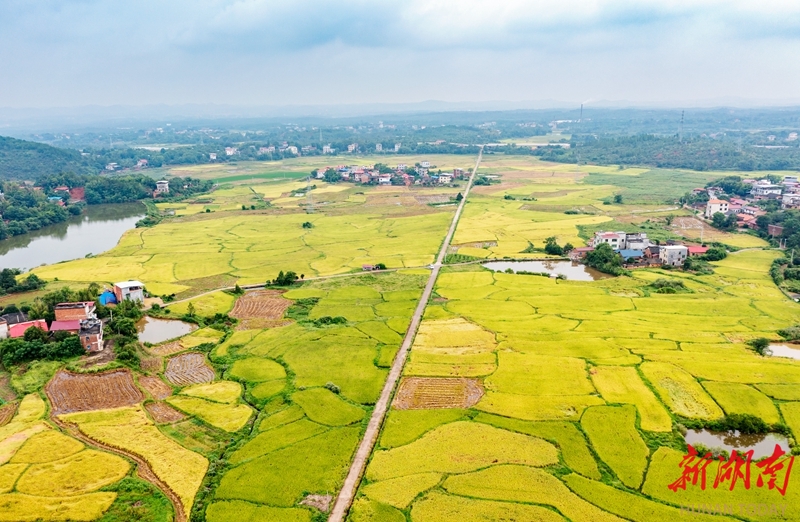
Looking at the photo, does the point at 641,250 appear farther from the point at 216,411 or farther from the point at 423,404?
the point at 216,411

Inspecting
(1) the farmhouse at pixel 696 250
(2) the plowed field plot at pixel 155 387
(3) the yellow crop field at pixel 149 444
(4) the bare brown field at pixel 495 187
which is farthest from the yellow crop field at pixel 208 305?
(4) the bare brown field at pixel 495 187

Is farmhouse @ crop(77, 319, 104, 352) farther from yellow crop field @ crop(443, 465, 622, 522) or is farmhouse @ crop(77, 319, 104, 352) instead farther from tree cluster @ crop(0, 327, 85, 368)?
yellow crop field @ crop(443, 465, 622, 522)

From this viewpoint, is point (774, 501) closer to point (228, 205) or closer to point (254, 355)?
point (254, 355)

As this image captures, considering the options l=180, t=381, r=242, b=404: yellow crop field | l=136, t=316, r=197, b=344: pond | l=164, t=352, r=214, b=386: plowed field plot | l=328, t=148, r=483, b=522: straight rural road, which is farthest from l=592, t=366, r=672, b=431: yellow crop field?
l=136, t=316, r=197, b=344: pond

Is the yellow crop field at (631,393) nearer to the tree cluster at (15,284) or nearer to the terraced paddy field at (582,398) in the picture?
the terraced paddy field at (582,398)

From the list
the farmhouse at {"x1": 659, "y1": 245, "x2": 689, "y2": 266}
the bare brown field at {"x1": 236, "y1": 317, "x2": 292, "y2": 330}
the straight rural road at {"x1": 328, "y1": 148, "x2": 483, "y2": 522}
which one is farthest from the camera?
the farmhouse at {"x1": 659, "y1": 245, "x2": 689, "y2": 266}
